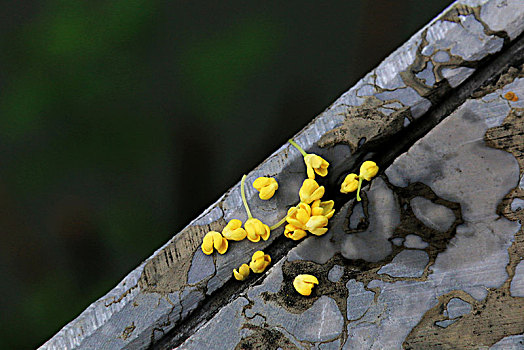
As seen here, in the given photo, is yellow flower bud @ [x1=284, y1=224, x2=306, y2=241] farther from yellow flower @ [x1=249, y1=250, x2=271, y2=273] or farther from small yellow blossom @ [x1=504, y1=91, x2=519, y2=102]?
small yellow blossom @ [x1=504, y1=91, x2=519, y2=102]

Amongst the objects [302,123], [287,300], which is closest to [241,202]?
[287,300]

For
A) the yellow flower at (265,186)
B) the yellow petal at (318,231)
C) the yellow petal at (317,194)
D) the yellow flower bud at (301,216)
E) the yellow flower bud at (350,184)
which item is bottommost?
the yellow petal at (318,231)

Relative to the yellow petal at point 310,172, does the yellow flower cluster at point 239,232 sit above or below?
below

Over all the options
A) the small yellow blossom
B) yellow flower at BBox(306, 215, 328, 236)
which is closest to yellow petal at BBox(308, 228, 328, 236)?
yellow flower at BBox(306, 215, 328, 236)

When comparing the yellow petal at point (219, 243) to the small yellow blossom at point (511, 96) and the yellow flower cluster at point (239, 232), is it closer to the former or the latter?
the yellow flower cluster at point (239, 232)

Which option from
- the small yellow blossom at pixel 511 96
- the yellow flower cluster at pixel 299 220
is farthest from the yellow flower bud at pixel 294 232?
the small yellow blossom at pixel 511 96

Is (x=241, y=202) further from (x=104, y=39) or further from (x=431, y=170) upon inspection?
(x=104, y=39)
